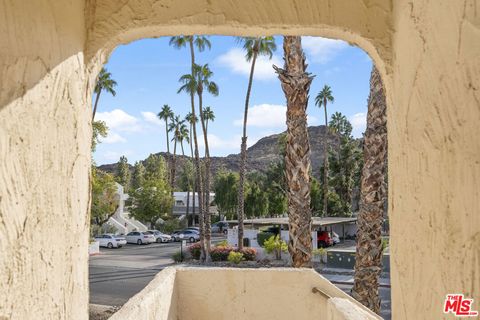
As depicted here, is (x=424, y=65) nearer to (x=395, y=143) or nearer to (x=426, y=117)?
(x=426, y=117)

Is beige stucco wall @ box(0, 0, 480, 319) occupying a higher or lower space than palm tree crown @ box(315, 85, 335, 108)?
lower

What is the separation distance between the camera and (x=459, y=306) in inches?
51.4

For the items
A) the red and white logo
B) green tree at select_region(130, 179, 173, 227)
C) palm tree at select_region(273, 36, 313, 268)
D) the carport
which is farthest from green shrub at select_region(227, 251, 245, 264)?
the red and white logo

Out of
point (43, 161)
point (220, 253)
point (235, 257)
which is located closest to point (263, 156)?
point (220, 253)

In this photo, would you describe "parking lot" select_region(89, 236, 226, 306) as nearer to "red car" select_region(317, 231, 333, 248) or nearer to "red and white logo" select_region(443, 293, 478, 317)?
"red car" select_region(317, 231, 333, 248)

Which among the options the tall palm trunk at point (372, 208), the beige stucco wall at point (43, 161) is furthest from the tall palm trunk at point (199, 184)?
the beige stucco wall at point (43, 161)

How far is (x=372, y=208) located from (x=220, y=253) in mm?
16855

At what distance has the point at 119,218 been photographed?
4606 centimetres

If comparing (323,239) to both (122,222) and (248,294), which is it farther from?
(248,294)

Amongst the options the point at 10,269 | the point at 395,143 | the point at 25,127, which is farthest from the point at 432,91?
the point at 10,269

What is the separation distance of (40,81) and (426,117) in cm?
139

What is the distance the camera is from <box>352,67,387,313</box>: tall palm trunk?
8789 millimetres

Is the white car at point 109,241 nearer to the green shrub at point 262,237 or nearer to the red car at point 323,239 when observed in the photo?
the green shrub at point 262,237

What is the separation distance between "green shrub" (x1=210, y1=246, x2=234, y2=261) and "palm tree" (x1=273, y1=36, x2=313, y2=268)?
49.4ft
